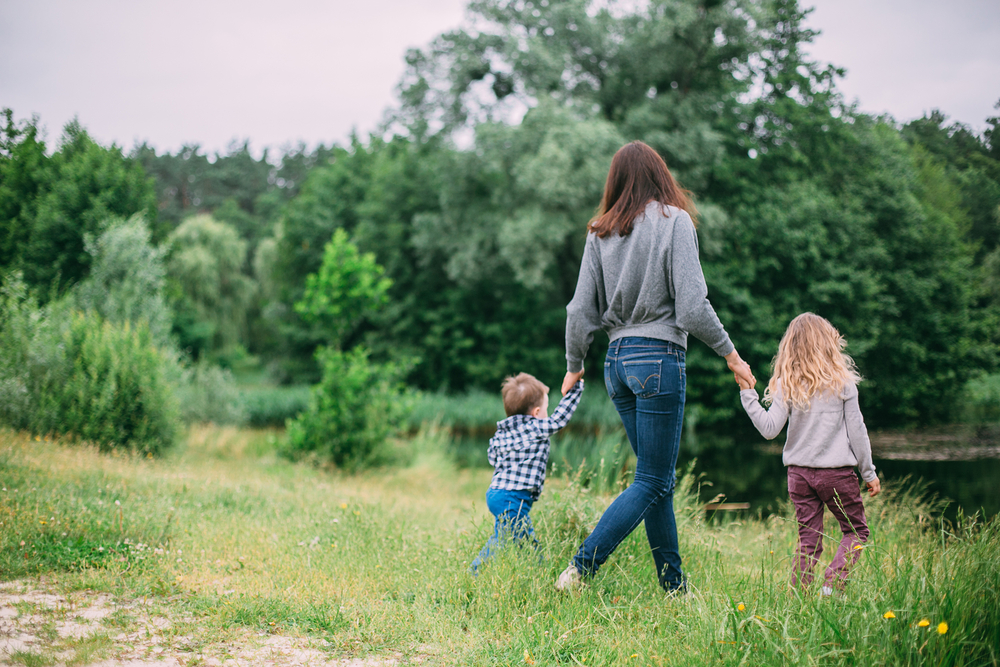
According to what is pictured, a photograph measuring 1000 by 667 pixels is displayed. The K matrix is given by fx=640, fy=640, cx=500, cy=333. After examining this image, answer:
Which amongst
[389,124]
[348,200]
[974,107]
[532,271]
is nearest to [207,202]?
[348,200]

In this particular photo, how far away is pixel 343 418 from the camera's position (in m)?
9.58

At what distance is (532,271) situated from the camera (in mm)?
14984

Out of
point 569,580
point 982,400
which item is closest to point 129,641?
point 569,580

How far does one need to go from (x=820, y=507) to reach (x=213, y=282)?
80.4ft

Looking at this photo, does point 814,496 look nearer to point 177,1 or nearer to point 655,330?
point 655,330

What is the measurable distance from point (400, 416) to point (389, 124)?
407 inches

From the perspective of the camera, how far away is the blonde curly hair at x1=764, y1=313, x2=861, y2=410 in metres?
2.85

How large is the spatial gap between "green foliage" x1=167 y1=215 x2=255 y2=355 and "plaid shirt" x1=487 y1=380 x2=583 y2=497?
21.3 metres

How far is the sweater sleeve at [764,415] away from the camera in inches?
109

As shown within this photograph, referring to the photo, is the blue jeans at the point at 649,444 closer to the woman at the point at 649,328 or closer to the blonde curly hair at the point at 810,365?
the woman at the point at 649,328

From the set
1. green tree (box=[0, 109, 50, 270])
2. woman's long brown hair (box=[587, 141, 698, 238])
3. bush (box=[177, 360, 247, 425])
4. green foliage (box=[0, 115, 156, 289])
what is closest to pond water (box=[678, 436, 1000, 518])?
woman's long brown hair (box=[587, 141, 698, 238])

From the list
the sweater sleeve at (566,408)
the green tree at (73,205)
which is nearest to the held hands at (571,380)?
the sweater sleeve at (566,408)

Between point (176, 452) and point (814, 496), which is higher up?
point (814, 496)

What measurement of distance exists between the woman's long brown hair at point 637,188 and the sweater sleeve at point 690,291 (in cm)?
16
